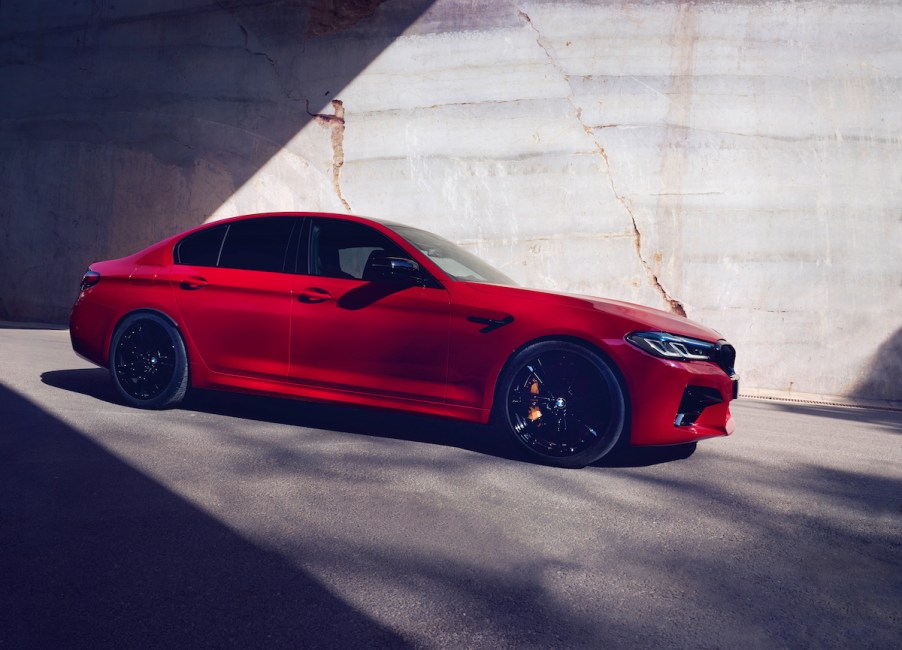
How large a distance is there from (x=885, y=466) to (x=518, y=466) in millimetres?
2363

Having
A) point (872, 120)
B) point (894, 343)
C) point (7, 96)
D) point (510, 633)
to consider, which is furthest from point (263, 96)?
point (510, 633)

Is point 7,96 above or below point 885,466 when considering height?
above

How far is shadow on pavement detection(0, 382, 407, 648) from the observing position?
74.2 inches

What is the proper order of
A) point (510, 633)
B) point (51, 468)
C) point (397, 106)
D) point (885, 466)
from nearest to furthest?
1. point (510, 633)
2. point (51, 468)
3. point (885, 466)
4. point (397, 106)

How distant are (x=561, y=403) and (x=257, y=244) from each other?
220 cm

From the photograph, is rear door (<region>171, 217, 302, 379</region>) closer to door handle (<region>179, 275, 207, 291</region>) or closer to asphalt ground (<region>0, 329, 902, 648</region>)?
door handle (<region>179, 275, 207, 291</region>)

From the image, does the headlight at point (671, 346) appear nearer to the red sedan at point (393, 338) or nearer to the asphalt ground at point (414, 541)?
the red sedan at point (393, 338)

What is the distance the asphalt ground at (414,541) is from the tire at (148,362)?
0.68 ft

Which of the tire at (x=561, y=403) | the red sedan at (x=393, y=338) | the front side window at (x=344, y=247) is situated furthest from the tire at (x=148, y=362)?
the tire at (x=561, y=403)

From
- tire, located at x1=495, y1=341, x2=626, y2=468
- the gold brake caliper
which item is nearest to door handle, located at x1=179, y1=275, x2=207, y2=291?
tire, located at x1=495, y1=341, x2=626, y2=468

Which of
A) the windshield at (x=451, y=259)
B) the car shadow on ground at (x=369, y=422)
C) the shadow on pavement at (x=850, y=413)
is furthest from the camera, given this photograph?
the shadow on pavement at (x=850, y=413)

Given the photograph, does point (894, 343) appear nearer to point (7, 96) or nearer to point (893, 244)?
point (893, 244)

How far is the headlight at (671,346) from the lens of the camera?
12.2 feet

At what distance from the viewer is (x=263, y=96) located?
9781 millimetres
